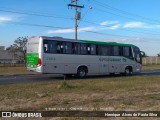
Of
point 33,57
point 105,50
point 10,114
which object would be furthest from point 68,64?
point 10,114

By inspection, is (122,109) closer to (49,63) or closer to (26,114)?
(26,114)

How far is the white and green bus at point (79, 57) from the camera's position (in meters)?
23.3

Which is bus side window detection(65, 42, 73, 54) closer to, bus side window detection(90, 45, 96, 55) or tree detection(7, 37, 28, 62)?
bus side window detection(90, 45, 96, 55)

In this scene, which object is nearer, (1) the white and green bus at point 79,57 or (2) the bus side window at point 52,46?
(1) the white and green bus at point 79,57

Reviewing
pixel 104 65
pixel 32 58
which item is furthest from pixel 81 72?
pixel 32 58

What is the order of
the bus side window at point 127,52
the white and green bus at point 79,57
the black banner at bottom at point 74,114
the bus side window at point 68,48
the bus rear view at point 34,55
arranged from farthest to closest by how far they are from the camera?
1. the bus side window at point 127,52
2. the bus side window at point 68,48
3. the white and green bus at point 79,57
4. the bus rear view at point 34,55
5. the black banner at bottom at point 74,114

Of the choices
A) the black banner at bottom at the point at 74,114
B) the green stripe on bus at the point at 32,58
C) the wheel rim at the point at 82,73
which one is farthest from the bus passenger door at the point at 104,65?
the black banner at bottom at the point at 74,114

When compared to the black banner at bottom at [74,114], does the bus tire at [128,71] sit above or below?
above

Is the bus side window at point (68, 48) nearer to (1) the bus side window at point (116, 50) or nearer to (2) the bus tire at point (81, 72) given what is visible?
(2) the bus tire at point (81, 72)

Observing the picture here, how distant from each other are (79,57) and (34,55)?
374 cm

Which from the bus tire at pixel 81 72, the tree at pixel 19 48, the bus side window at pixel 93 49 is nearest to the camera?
the bus tire at pixel 81 72

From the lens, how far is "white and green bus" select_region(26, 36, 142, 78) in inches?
918

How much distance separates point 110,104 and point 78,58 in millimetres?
15014

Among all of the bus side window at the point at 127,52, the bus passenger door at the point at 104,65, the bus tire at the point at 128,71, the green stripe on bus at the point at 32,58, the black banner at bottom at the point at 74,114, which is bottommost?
the black banner at bottom at the point at 74,114
